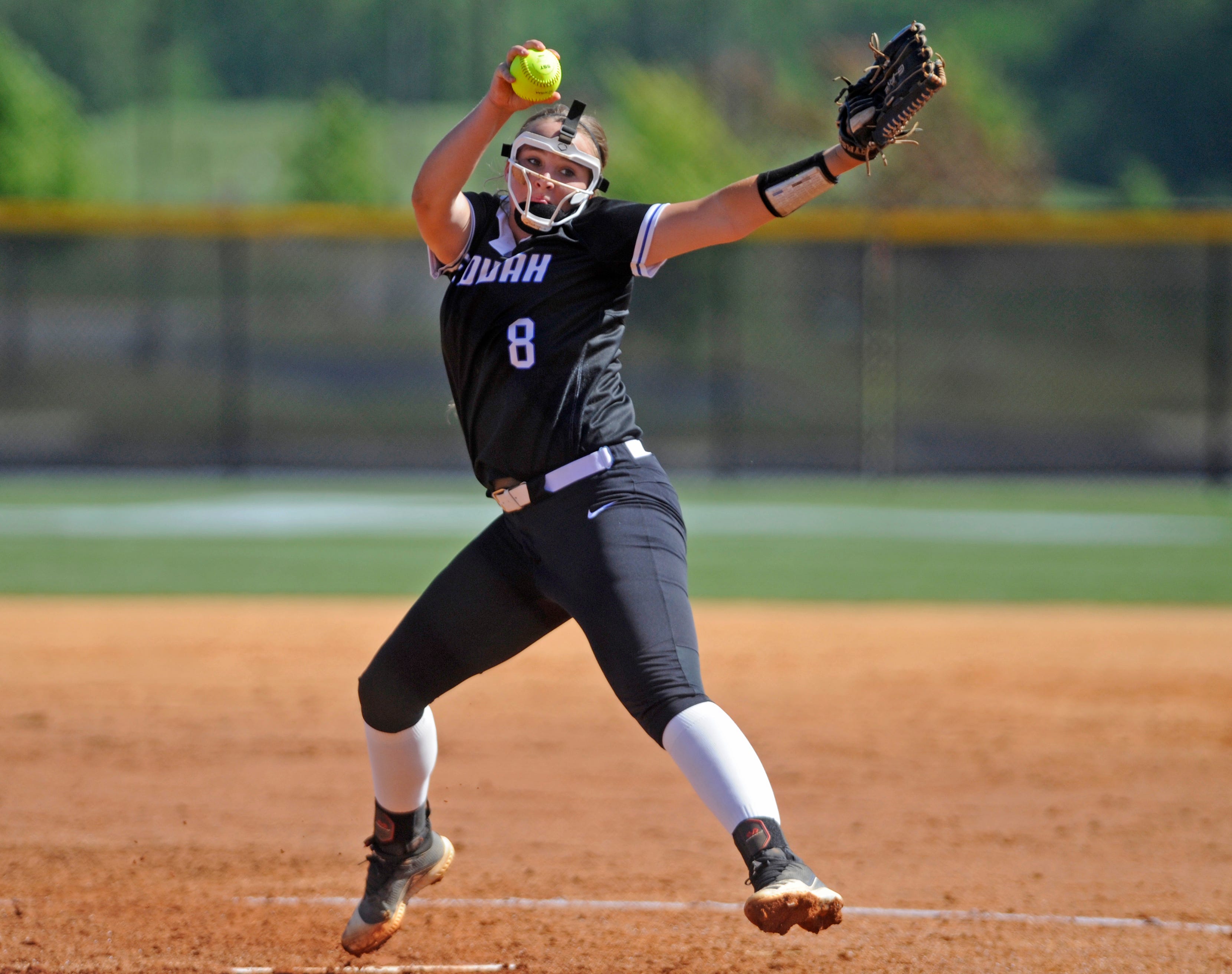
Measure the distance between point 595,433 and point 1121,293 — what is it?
14504 mm

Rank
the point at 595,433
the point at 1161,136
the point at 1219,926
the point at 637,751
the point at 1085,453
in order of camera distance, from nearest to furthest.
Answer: the point at 595,433
the point at 1219,926
the point at 637,751
the point at 1085,453
the point at 1161,136

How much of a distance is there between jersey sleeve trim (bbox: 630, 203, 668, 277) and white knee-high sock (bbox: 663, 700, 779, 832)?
829 millimetres

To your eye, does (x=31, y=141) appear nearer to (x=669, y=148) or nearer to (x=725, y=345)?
(x=669, y=148)

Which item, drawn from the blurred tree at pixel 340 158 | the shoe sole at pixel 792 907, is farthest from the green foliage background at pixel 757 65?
the shoe sole at pixel 792 907

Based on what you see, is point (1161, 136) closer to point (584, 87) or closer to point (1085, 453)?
point (584, 87)

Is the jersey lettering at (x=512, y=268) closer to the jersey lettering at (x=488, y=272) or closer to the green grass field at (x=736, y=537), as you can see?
the jersey lettering at (x=488, y=272)

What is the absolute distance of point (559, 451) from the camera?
8.90ft

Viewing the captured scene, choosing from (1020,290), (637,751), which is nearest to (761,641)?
(637,751)

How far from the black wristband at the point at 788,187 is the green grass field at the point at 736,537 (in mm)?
5420

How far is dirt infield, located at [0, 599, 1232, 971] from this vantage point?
10.3 ft

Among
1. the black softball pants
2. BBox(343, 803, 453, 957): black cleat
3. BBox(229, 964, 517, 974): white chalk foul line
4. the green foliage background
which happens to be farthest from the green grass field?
the green foliage background

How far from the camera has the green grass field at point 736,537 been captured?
8211mm

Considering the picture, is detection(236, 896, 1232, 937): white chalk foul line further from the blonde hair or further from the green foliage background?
the green foliage background

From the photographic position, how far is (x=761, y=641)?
6672 millimetres
